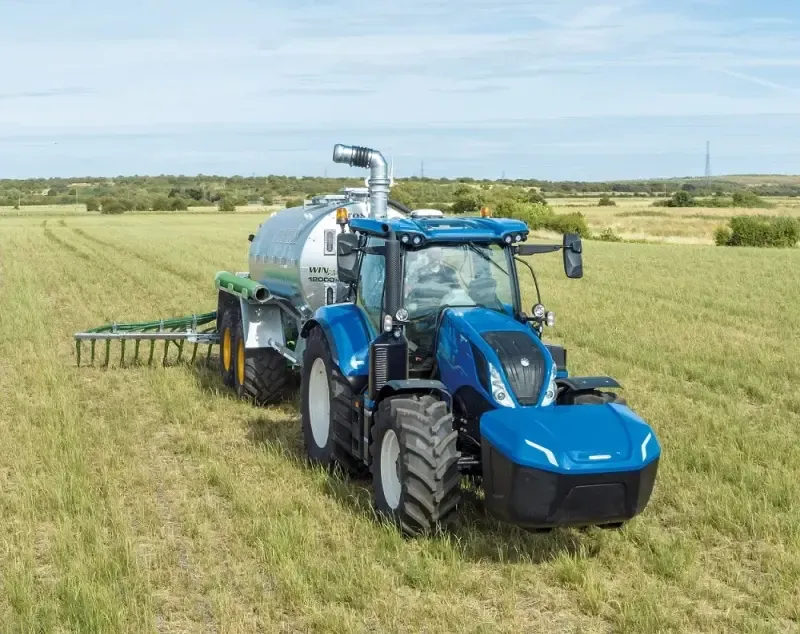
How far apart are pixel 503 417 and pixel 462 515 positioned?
120 centimetres

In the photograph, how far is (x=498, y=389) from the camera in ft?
21.0

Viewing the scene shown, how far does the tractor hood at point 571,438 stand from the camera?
Result: 5.68 meters

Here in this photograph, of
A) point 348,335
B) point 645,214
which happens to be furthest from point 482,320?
point 645,214

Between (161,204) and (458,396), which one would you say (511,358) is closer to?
(458,396)

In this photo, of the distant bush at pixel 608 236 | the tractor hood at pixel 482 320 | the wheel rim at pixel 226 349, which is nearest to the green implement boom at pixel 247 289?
the wheel rim at pixel 226 349

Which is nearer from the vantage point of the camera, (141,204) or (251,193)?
(141,204)

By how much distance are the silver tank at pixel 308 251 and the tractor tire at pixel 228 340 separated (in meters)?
0.56

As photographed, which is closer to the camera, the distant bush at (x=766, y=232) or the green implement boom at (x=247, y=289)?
the green implement boom at (x=247, y=289)

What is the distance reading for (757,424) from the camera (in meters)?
9.57

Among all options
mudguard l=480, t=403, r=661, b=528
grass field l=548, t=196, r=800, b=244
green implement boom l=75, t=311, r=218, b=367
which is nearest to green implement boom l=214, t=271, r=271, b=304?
green implement boom l=75, t=311, r=218, b=367

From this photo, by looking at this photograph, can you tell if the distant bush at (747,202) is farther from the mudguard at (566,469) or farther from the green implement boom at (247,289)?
the mudguard at (566,469)

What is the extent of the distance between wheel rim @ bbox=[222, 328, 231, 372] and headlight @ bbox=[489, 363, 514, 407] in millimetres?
5850

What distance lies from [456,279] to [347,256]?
1102 mm

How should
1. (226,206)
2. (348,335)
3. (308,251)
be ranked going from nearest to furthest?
(348,335) < (308,251) < (226,206)
